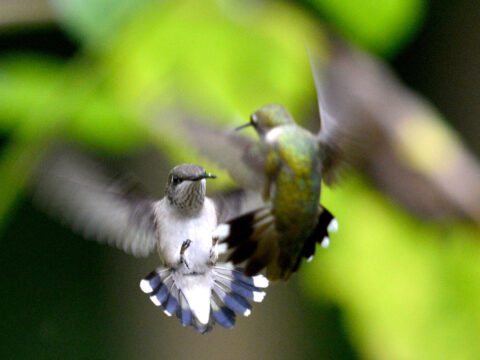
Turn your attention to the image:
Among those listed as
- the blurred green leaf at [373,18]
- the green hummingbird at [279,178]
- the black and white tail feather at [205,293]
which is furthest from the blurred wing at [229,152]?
the blurred green leaf at [373,18]

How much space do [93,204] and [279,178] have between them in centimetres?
22

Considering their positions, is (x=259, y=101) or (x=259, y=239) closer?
(x=259, y=239)

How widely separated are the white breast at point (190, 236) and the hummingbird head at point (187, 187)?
1 centimetres

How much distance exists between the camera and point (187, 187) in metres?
0.99

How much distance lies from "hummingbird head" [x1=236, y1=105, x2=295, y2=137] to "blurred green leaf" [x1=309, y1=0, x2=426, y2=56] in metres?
1.18

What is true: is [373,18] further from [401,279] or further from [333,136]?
[333,136]

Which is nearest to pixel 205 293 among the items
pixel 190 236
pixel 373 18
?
pixel 190 236

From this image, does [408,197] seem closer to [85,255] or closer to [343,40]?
[343,40]

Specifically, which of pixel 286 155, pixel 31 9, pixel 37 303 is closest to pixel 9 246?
pixel 37 303

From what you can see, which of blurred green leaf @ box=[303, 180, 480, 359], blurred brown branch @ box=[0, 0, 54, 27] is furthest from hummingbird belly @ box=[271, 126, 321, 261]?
blurred brown branch @ box=[0, 0, 54, 27]

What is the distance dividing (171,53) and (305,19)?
1.64 feet

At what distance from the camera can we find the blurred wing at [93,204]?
981mm

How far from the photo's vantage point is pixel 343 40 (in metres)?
2.55

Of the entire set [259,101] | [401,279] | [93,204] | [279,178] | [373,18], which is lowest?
[401,279]
